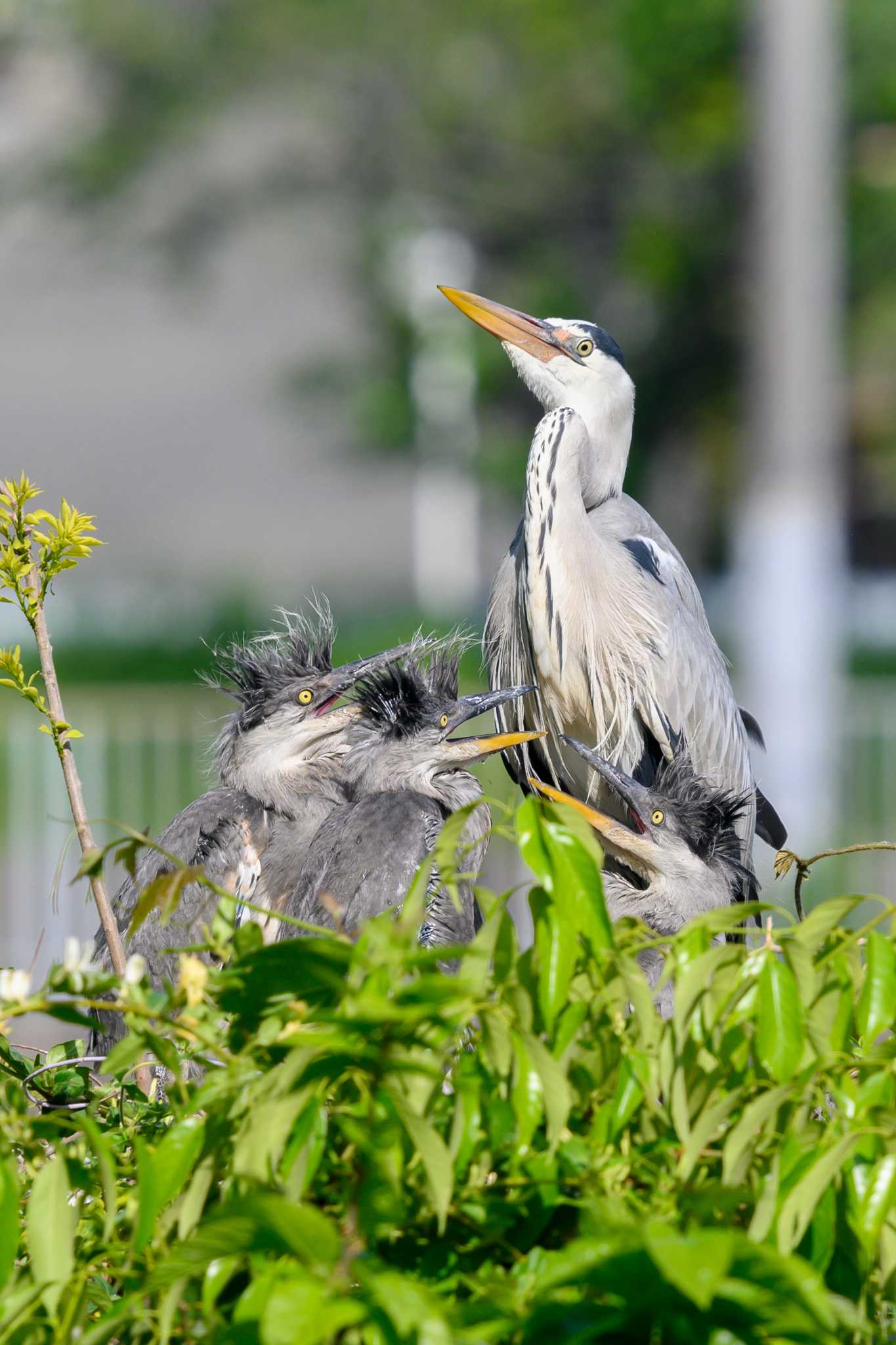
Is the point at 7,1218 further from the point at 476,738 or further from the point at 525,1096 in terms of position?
the point at 476,738

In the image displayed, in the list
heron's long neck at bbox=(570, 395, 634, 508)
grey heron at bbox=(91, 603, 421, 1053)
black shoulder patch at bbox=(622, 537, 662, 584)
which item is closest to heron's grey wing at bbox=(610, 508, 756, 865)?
black shoulder patch at bbox=(622, 537, 662, 584)

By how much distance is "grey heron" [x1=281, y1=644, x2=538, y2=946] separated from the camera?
2.91m

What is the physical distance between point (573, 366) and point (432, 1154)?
117 inches

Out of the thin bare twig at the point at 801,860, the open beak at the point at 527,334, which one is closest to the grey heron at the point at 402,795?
the thin bare twig at the point at 801,860

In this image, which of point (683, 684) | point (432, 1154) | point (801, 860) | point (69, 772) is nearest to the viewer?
point (432, 1154)

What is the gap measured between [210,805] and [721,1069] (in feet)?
7.33

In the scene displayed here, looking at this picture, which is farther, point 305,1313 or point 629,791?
point 629,791

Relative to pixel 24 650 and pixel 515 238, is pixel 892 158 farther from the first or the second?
pixel 24 650

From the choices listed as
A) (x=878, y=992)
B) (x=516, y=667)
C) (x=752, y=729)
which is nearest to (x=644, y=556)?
(x=516, y=667)

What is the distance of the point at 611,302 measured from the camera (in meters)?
18.2

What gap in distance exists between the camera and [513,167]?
60.8 ft

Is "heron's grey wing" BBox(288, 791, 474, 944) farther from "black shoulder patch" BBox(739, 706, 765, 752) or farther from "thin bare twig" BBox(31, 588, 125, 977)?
"black shoulder patch" BBox(739, 706, 765, 752)

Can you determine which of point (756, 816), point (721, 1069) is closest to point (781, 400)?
point (756, 816)

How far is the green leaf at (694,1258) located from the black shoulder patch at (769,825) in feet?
10.2
